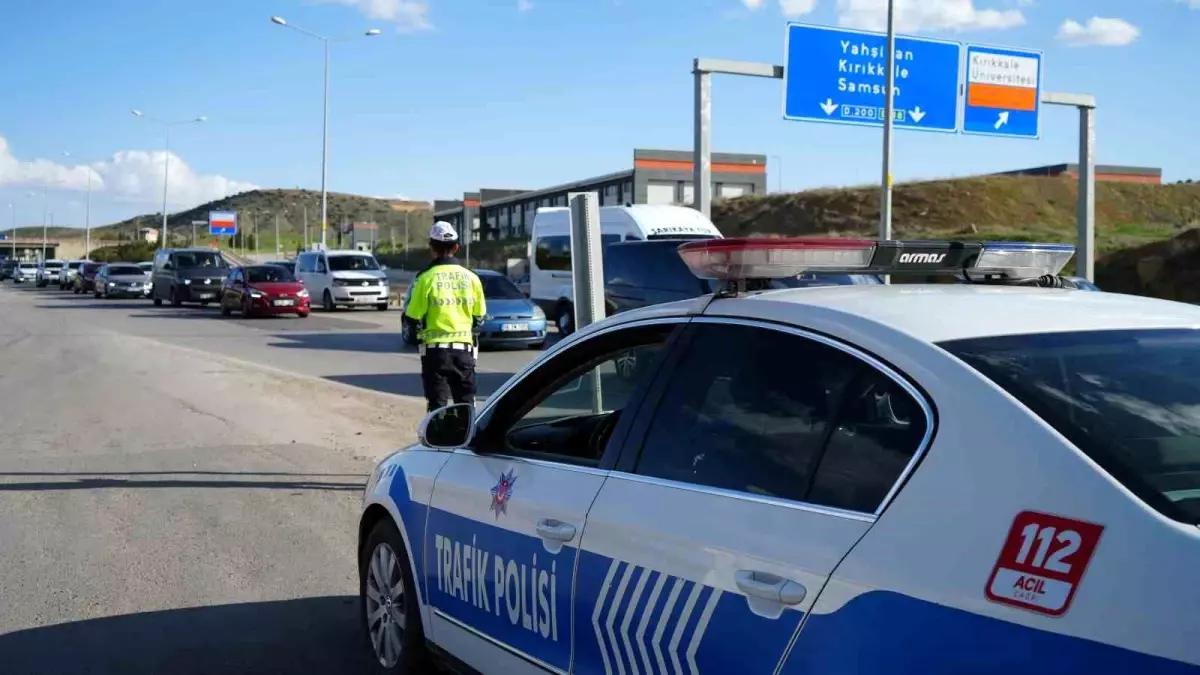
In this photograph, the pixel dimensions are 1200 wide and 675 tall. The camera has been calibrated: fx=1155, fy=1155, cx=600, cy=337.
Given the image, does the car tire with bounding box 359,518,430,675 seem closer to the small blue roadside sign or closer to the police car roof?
the police car roof

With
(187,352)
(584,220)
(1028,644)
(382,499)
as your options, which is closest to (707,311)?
(1028,644)

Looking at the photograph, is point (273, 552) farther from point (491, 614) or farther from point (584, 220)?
point (491, 614)

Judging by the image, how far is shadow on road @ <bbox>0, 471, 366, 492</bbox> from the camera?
8.48m

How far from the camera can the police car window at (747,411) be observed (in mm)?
2779

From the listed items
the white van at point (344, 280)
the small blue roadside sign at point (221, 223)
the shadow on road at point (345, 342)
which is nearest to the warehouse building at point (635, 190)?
the small blue roadside sign at point (221, 223)

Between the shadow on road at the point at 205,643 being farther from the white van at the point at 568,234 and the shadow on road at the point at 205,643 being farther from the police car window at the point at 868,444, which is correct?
the white van at the point at 568,234

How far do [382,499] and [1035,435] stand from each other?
2.96 m

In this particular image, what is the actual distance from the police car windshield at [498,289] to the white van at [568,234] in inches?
45.0

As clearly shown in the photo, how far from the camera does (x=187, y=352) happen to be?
67.6 feet

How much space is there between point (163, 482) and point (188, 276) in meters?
31.3

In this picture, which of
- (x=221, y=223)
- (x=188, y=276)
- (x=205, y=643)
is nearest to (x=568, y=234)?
(x=205, y=643)

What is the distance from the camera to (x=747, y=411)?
3031 millimetres

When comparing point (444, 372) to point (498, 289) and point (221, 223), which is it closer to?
point (498, 289)

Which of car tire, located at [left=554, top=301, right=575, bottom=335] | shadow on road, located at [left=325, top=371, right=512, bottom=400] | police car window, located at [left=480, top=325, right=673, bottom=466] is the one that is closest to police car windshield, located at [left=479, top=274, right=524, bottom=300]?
car tire, located at [left=554, top=301, right=575, bottom=335]
